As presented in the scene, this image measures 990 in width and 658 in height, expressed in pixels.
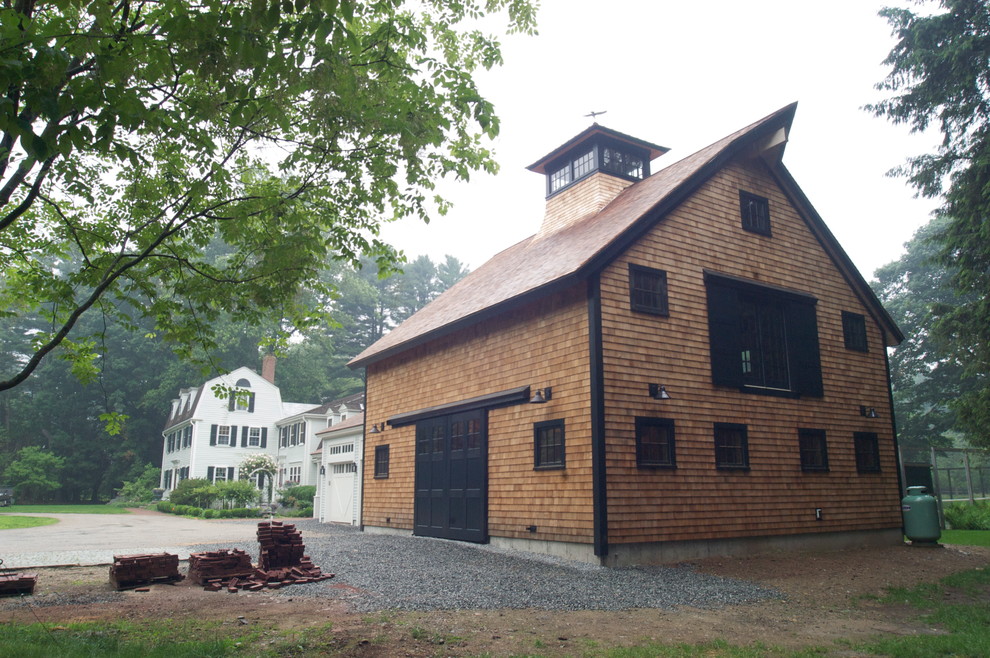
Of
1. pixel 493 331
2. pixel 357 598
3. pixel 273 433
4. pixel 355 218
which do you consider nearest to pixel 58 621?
pixel 357 598

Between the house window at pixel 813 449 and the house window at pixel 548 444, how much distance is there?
212 inches

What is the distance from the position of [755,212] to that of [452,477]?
349 inches

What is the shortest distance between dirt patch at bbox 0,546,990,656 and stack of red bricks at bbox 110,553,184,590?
19 centimetres

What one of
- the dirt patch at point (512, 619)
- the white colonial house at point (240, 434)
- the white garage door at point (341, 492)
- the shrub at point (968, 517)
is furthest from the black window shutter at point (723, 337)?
the white colonial house at point (240, 434)

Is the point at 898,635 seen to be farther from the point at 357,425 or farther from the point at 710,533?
the point at 357,425

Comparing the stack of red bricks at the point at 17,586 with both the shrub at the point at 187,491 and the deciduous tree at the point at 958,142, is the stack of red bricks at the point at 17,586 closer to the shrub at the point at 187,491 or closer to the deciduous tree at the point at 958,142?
the deciduous tree at the point at 958,142

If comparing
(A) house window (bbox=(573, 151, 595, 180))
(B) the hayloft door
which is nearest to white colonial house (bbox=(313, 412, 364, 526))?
(B) the hayloft door

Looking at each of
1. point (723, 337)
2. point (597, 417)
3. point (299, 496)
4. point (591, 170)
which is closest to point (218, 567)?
point (597, 417)

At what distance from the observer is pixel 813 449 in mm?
14695

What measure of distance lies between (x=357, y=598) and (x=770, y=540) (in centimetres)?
867

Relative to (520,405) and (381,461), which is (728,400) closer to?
(520,405)

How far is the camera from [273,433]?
133 feet

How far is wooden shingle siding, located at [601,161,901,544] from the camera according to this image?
1202 cm

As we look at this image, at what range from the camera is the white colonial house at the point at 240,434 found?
119 ft
